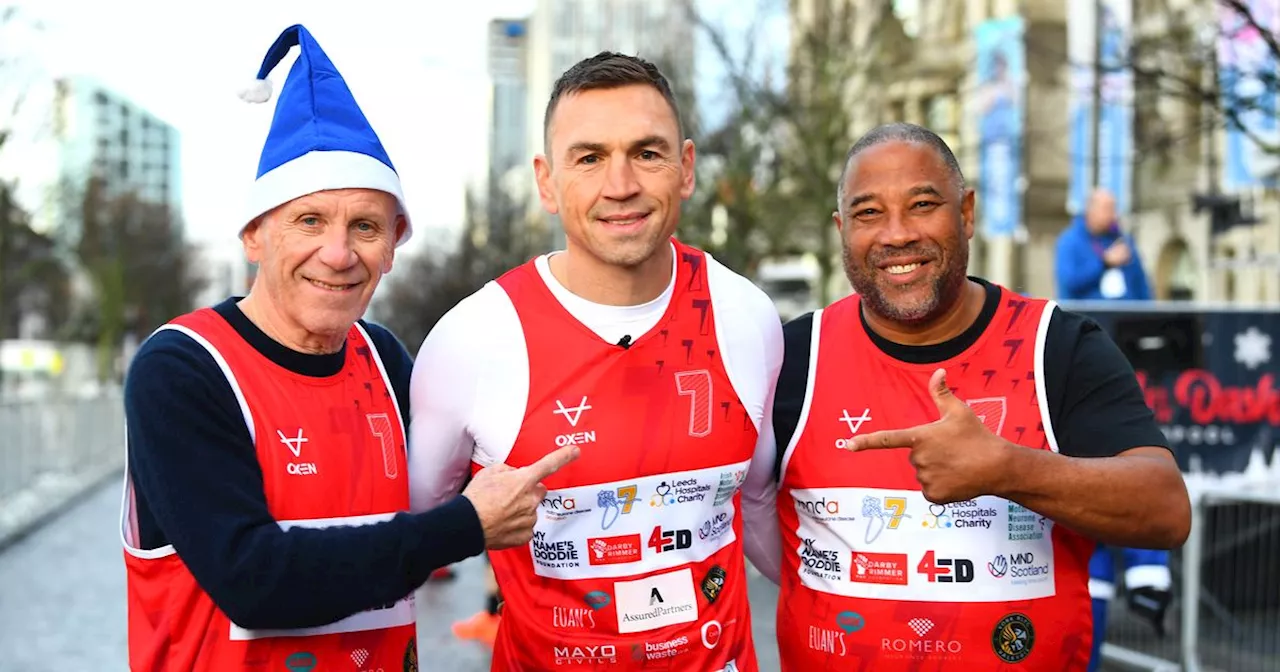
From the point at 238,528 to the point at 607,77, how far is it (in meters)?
1.42

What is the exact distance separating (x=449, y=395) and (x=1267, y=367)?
7362 millimetres

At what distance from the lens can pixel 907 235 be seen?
373 cm

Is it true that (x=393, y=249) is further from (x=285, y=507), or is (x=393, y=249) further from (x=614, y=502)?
(x=614, y=502)

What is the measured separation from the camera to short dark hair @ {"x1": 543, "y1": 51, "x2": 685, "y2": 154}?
364 cm

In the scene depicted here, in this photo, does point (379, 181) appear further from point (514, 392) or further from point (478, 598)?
point (478, 598)

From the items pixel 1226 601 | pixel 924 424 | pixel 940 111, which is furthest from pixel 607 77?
pixel 940 111

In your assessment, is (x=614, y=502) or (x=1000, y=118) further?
(x=1000, y=118)

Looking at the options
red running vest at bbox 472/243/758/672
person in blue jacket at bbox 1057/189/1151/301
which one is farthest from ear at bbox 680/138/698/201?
person in blue jacket at bbox 1057/189/1151/301

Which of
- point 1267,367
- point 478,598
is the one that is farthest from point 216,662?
point 478,598

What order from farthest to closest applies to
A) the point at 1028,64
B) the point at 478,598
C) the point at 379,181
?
the point at 1028,64 < the point at 478,598 < the point at 379,181

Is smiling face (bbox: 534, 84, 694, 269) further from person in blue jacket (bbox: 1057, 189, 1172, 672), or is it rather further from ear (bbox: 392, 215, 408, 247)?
person in blue jacket (bbox: 1057, 189, 1172, 672)

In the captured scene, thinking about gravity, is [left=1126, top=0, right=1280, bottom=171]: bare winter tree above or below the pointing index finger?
above

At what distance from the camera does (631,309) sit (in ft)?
12.2


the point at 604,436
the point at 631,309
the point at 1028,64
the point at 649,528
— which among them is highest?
the point at 1028,64
